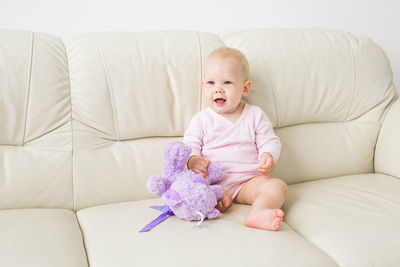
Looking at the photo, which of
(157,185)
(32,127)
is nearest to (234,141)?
(157,185)

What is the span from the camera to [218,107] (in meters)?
1.58

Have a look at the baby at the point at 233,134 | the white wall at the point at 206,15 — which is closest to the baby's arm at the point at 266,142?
the baby at the point at 233,134

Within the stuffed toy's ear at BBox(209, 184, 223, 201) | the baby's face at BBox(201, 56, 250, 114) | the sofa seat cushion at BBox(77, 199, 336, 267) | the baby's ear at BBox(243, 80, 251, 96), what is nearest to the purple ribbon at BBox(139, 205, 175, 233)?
the sofa seat cushion at BBox(77, 199, 336, 267)

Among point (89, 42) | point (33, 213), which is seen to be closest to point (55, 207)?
point (33, 213)

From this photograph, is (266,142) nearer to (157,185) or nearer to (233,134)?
(233,134)

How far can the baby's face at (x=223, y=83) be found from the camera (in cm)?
155

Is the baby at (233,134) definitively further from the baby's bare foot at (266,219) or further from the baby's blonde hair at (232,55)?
the baby's bare foot at (266,219)

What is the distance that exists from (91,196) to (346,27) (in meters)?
1.64

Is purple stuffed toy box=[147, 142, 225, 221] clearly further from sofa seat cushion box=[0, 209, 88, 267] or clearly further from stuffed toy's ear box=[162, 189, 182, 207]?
sofa seat cushion box=[0, 209, 88, 267]

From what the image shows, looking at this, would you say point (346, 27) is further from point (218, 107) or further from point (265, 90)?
point (218, 107)

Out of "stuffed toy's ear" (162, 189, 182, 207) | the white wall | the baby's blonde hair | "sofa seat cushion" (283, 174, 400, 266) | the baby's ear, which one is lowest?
"sofa seat cushion" (283, 174, 400, 266)

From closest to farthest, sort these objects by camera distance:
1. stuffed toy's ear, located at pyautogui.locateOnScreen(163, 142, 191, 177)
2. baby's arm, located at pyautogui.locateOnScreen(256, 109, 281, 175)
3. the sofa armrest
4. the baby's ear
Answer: stuffed toy's ear, located at pyautogui.locateOnScreen(163, 142, 191, 177) < baby's arm, located at pyautogui.locateOnScreen(256, 109, 281, 175) < the baby's ear < the sofa armrest

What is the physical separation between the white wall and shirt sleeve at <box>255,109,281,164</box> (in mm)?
664

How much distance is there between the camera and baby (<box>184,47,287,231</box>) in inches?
59.9
